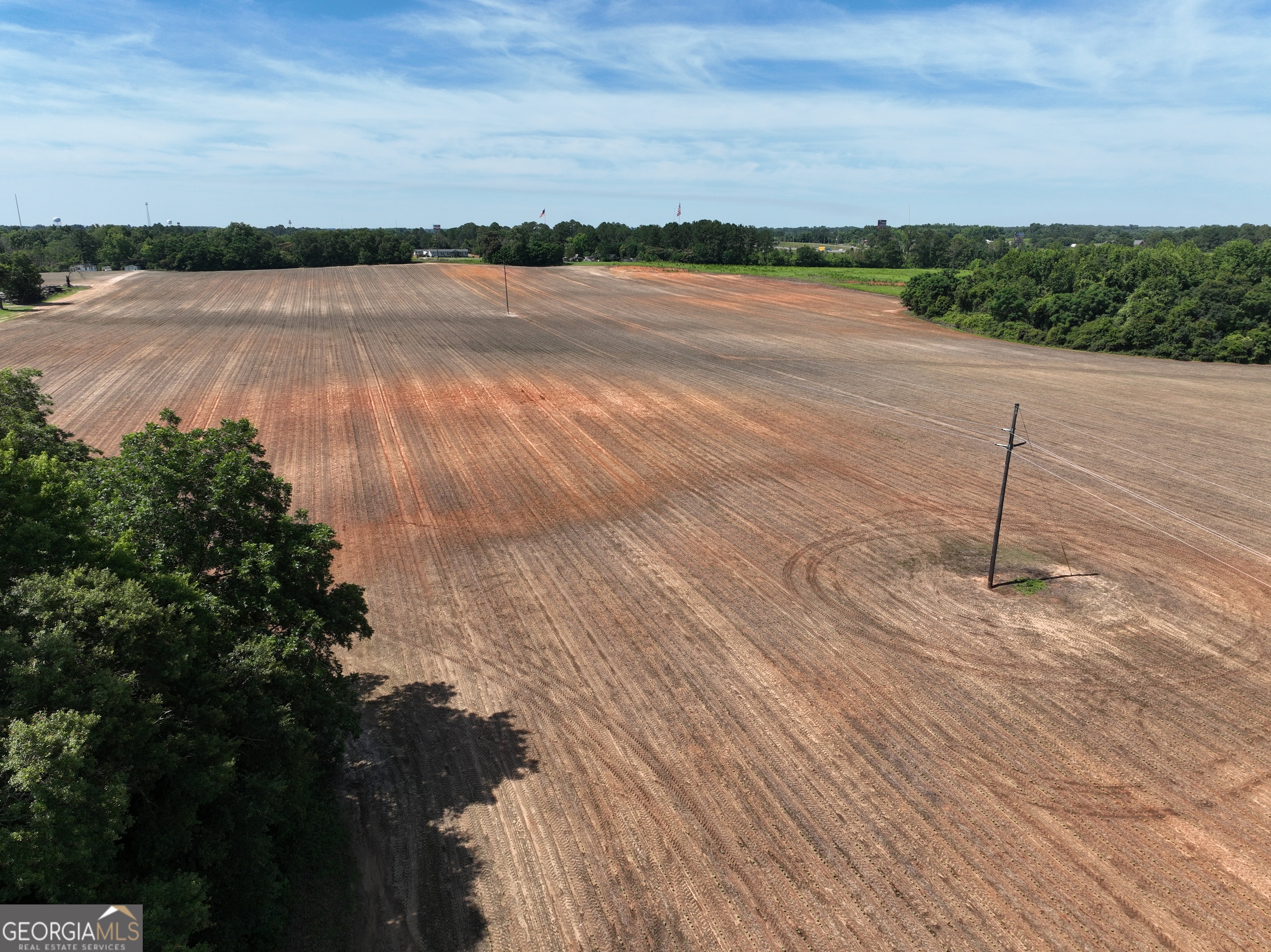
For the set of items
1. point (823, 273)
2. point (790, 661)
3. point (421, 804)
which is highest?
point (823, 273)

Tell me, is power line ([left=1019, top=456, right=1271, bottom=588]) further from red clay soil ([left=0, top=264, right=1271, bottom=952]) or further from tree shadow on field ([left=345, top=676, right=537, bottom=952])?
tree shadow on field ([left=345, top=676, right=537, bottom=952])

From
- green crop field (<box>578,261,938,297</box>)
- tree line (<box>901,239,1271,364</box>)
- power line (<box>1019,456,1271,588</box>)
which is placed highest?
green crop field (<box>578,261,938,297</box>)

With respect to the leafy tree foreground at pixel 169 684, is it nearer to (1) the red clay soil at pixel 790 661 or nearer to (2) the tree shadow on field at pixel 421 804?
(2) the tree shadow on field at pixel 421 804

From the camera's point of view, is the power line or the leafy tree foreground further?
the power line

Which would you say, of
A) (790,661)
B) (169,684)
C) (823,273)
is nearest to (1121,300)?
(823,273)

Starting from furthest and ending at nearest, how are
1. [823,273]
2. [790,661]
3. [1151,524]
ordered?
[823,273] → [1151,524] → [790,661]

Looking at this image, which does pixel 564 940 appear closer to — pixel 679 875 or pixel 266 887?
pixel 679 875

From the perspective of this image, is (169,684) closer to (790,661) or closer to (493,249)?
(790,661)

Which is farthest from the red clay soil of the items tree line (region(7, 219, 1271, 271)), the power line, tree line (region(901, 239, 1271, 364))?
tree line (region(7, 219, 1271, 271))
